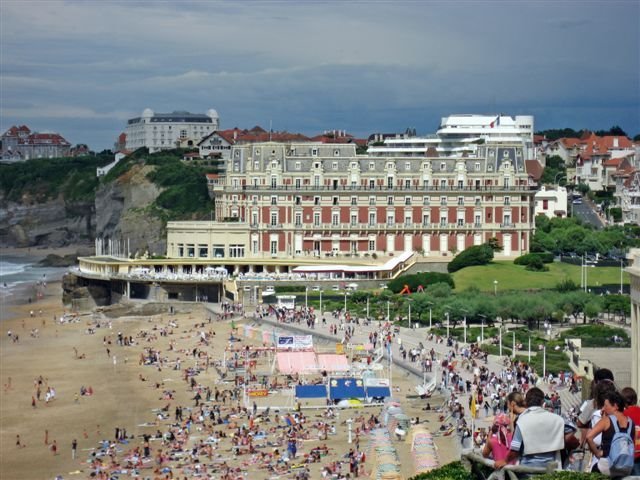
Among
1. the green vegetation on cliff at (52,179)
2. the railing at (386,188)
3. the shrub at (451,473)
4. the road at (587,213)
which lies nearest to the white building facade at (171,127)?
the green vegetation on cliff at (52,179)

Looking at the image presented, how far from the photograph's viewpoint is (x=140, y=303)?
7938 centimetres

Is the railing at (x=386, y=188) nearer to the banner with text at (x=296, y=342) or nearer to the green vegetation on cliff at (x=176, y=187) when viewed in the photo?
the green vegetation on cliff at (x=176, y=187)

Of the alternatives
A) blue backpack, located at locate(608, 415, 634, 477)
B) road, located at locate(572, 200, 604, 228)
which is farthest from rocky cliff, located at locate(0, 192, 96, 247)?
blue backpack, located at locate(608, 415, 634, 477)

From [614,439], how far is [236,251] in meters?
74.3

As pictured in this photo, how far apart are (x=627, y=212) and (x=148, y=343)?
50.5 meters

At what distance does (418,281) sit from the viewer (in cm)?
7462

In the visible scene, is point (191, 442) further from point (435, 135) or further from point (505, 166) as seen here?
point (435, 135)

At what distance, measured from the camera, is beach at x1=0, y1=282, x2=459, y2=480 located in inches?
1542

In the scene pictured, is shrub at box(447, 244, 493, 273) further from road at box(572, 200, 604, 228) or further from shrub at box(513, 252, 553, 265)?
road at box(572, 200, 604, 228)

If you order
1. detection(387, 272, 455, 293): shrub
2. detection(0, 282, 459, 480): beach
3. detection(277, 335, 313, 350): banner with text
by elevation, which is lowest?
detection(0, 282, 459, 480): beach

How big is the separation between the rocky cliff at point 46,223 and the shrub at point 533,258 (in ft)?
264

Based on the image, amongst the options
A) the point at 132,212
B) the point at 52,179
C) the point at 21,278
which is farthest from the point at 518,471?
the point at 52,179

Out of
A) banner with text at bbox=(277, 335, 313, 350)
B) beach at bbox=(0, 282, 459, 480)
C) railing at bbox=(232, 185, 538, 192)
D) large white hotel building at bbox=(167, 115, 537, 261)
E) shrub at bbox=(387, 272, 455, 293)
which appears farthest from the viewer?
railing at bbox=(232, 185, 538, 192)

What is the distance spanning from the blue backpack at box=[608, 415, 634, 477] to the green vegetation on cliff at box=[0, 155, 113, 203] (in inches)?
5830
